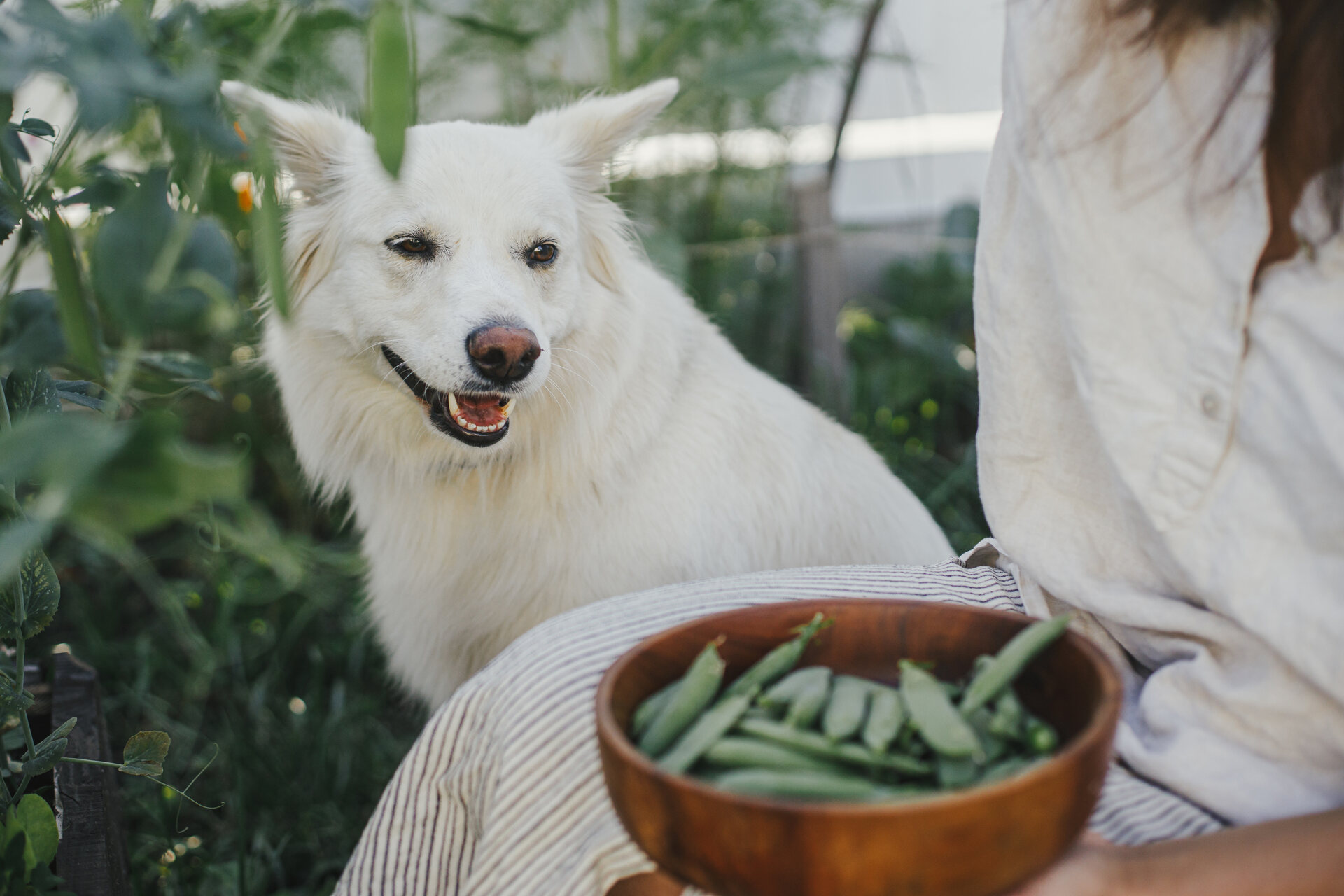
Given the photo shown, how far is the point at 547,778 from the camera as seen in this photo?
970 millimetres

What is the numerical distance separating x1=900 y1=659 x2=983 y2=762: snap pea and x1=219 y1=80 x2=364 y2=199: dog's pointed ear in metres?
→ 1.40

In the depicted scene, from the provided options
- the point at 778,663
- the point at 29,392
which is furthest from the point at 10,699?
the point at 778,663

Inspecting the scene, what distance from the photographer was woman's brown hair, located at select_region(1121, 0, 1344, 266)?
862 mm

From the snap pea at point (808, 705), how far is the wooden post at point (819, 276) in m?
2.74

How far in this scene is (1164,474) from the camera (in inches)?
38.0

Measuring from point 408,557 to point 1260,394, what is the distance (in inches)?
54.8

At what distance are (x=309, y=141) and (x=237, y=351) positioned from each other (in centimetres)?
166

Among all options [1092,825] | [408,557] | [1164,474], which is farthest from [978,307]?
[408,557]

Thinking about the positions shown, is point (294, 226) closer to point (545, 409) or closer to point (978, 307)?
point (545, 409)

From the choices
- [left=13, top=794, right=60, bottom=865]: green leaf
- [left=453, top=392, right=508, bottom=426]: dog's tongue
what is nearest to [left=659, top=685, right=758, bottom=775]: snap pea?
[left=13, top=794, right=60, bottom=865]: green leaf

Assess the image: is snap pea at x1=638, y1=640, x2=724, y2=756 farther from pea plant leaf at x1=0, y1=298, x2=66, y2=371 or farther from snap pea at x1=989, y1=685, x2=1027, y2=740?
pea plant leaf at x1=0, y1=298, x2=66, y2=371

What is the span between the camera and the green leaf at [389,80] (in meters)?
0.54

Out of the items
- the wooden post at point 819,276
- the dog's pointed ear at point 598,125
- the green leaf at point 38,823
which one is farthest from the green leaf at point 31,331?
the wooden post at point 819,276

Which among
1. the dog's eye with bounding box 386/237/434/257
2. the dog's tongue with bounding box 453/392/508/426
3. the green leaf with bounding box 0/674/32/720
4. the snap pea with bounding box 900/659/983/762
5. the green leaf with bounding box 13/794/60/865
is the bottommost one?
the green leaf with bounding box 13/794/60/865
